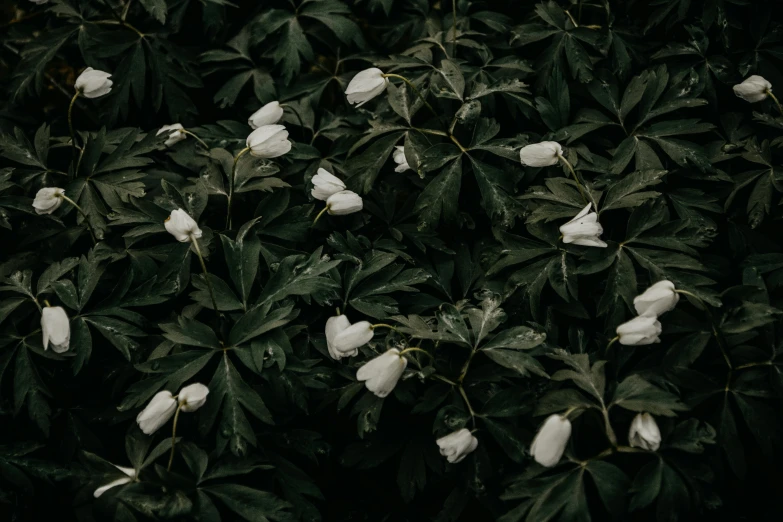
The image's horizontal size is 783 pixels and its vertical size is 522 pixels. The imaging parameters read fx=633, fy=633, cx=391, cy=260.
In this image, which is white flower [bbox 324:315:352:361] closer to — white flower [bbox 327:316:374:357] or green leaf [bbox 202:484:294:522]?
white flower [bbox 327:316:374:357]

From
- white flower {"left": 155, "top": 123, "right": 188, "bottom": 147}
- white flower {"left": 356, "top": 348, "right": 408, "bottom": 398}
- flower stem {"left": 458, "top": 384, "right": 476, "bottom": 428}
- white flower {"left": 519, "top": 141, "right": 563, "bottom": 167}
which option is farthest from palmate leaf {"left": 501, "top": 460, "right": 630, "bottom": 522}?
white flower {"left": 155, "top": 123, "right": 188, "bottom": 147}

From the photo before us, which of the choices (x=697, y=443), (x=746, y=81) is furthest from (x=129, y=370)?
(x=746, y=81)

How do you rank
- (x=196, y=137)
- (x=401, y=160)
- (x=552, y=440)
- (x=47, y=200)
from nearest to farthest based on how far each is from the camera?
(x=552, y=440), (x=47, y=200), (x=401, y=160), (x=196, y=137)

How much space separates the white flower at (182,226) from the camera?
2.23 m

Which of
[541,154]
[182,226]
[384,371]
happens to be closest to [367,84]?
[541,154]

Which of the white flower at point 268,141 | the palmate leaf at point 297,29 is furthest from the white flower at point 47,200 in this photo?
the palmate leaf at point 297,29

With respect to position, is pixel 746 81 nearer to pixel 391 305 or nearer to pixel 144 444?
pixel 391 305

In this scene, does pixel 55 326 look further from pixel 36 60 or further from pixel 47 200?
pixel 36 60

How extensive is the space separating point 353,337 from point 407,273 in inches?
18.1

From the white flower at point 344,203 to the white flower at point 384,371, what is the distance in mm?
720

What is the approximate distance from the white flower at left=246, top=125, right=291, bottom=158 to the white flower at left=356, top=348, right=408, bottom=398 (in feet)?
3.25

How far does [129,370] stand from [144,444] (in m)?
0.34

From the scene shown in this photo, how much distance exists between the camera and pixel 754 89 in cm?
264

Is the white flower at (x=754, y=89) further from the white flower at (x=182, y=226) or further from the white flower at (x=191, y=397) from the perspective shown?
the white flower at (x=191, y=397)
